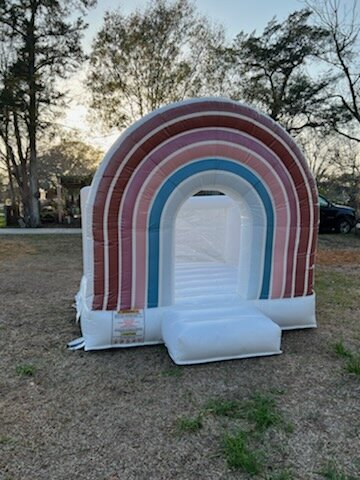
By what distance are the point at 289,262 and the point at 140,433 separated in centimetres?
200

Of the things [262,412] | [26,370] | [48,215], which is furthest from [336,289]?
[48,215]

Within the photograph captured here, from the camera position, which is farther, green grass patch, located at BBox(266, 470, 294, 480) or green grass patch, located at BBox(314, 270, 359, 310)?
green grass patch, located at BBox(314, 270, 359, 310)

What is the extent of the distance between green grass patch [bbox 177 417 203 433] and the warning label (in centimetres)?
98

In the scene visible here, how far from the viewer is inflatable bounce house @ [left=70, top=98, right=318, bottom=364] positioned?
2832 mm

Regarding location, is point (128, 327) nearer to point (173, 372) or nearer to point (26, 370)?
point (173, 372)

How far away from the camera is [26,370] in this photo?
8.63 ft

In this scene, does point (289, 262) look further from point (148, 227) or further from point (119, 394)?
point (119, 394)

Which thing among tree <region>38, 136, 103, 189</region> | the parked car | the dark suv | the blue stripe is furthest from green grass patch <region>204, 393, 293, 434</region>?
tree <region>38, 136, 103, 189</region>

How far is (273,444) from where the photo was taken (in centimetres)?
189

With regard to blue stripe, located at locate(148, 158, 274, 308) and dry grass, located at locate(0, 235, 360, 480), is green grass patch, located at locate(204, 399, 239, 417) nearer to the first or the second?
dry grass, located at locate(0, 235, 360, 480)

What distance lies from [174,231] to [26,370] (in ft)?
5.01

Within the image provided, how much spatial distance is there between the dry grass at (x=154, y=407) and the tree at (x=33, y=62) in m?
10.0

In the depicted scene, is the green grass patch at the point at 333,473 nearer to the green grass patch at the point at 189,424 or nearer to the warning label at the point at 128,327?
the green grass patch at the point at 189,424

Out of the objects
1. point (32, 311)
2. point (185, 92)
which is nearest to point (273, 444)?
point (32, 311)
